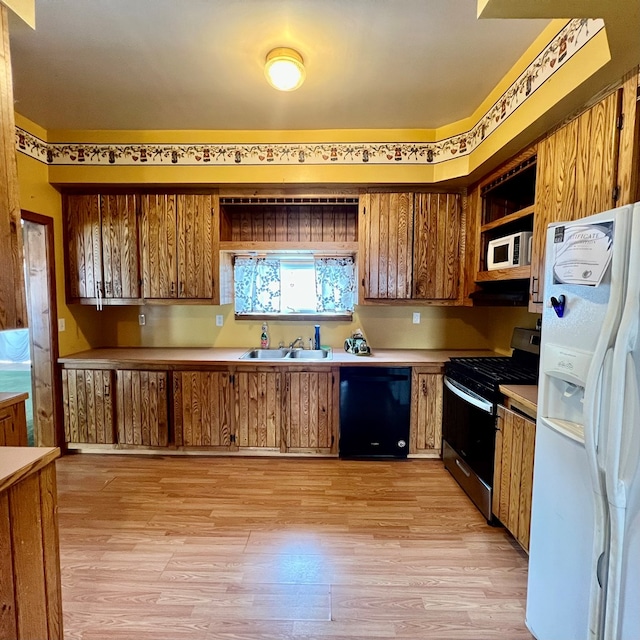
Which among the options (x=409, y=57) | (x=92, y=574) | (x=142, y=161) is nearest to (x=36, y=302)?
(x=142, y=161)

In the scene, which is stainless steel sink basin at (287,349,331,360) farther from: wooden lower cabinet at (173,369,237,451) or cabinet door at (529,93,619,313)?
cabinet door at (529,93,619,313)

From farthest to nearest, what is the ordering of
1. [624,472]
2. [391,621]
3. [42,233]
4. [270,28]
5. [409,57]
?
[42,233], [409,57], [270,28], [391,621], [624,472]

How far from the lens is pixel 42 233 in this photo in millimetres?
2803

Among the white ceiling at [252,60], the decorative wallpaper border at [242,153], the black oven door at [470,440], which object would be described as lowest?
the black oven door at [470,440]

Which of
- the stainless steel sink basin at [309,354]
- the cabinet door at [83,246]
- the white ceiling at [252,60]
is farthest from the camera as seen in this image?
the stainless steel sink basin at [309,354]

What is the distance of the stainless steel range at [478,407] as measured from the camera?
2.10 meters

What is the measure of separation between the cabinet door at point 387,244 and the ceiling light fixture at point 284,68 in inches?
47.4

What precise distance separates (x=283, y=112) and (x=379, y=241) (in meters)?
1.26

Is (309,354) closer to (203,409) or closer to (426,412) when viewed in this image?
(203,409)

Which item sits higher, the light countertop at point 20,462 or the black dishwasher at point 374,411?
the light countertop at point 20,462

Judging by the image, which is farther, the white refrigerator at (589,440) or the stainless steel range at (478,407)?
the stainless steel range at (478,407)

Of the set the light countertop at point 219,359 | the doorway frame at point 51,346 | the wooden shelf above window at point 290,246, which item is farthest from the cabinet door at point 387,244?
the doorway frame at point 51,346

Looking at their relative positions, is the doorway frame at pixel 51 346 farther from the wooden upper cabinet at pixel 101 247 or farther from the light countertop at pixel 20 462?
the light countertop at pixel 20 462

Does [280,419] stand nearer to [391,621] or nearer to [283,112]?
[391,621]
